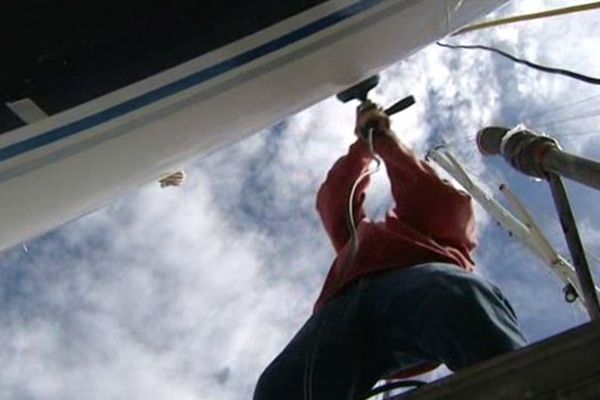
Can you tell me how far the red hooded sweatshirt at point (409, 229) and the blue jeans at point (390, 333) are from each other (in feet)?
0.40

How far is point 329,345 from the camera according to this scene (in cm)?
339

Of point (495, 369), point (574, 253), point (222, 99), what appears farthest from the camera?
point (222, 99)

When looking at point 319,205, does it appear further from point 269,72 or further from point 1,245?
point 1,245

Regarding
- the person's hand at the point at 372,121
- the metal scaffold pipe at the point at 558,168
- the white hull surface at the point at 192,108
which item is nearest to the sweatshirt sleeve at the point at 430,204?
the person's hand at the point at 372,121

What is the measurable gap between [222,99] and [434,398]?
2141 millimetres

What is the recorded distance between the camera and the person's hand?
426 cm

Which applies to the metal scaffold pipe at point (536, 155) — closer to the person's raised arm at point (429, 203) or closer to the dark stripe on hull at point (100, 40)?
the person's raised arm at point (429, 203)

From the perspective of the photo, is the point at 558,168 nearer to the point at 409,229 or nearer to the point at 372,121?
the point at 409,229

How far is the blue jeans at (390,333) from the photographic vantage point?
9.48ft

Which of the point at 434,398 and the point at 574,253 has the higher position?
the point at 574,253

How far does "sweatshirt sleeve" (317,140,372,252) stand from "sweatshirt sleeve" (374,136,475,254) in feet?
1.03

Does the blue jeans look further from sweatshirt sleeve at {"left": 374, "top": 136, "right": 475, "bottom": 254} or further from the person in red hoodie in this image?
sweatshirt sleeve at {"left": 374, "top": 136, "right": 475, "bottom": 254}

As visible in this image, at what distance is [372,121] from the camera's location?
4.29 metres

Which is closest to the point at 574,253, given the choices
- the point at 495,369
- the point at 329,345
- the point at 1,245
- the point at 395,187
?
the point at 495,369
